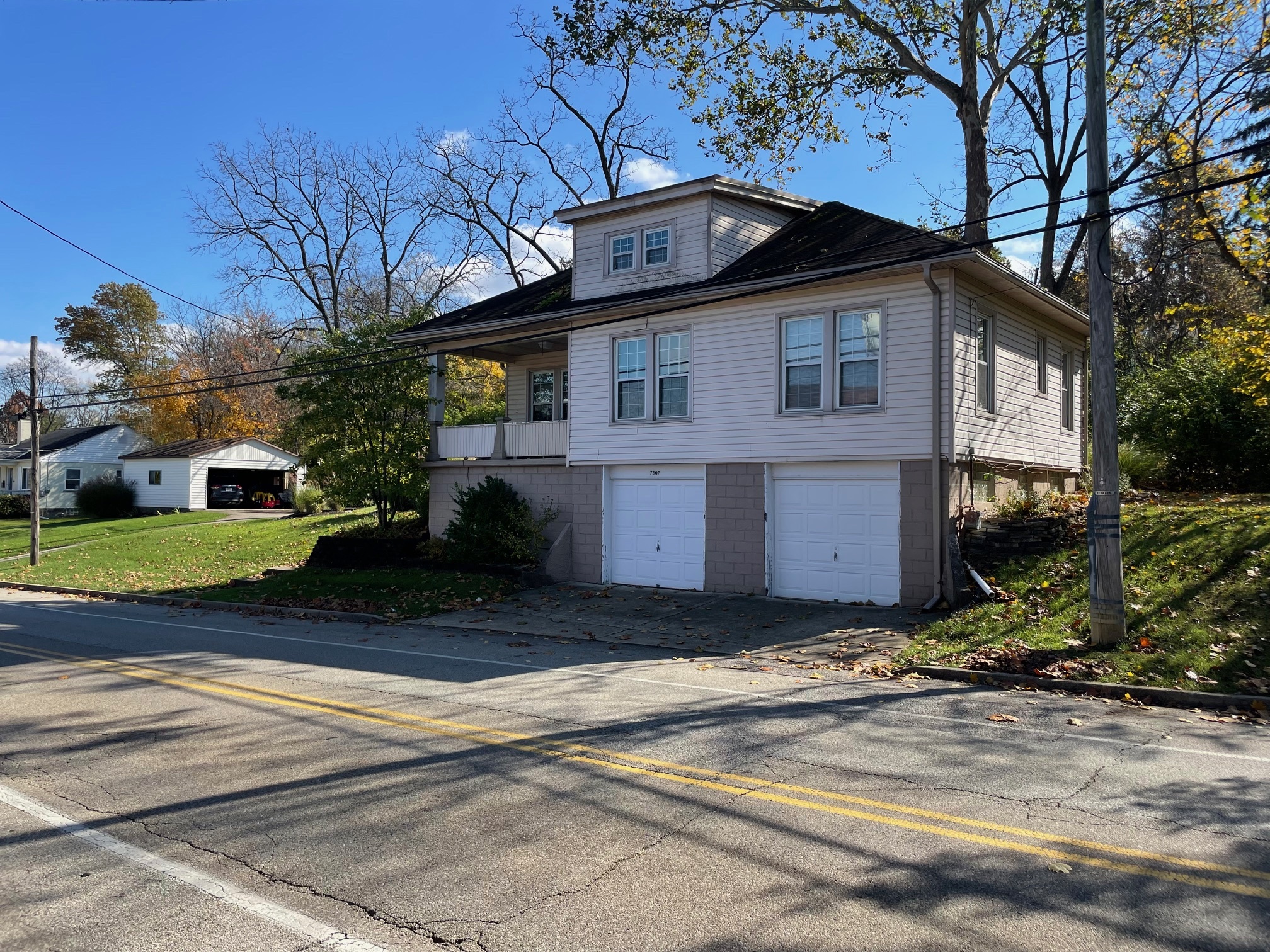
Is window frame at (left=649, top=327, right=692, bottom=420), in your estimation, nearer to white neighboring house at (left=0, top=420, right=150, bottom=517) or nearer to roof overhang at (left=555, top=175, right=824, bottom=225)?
roof overhang at (left=555, top=175, right=824, bottom=225)

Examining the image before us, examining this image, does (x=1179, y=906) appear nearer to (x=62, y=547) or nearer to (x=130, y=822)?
(x=130, y=822)

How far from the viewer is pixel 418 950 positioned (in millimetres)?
3867

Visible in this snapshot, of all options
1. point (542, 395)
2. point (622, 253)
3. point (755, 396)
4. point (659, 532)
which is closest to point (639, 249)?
point (622, 253)

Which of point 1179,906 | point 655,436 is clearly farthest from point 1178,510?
point 1179,906

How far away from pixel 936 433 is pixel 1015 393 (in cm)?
411

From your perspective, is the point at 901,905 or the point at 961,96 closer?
the point at 901,905

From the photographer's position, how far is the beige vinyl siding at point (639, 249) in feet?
60.8

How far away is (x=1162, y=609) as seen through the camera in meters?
11.4

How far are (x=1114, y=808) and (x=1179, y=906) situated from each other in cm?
148

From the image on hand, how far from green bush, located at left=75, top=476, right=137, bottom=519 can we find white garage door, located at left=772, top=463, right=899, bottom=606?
42564 millimetres

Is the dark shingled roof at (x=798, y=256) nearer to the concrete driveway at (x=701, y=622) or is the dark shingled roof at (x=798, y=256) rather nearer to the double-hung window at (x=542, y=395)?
the double-hung window at (x=542, y=395)

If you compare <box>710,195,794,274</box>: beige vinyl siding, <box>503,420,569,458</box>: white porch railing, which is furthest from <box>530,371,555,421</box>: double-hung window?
<box>710,195,794,274</box>: beige vinyl siding

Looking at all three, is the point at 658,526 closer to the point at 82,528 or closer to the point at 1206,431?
the point at 1206,431

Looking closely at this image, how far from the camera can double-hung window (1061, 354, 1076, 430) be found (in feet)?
69.5
